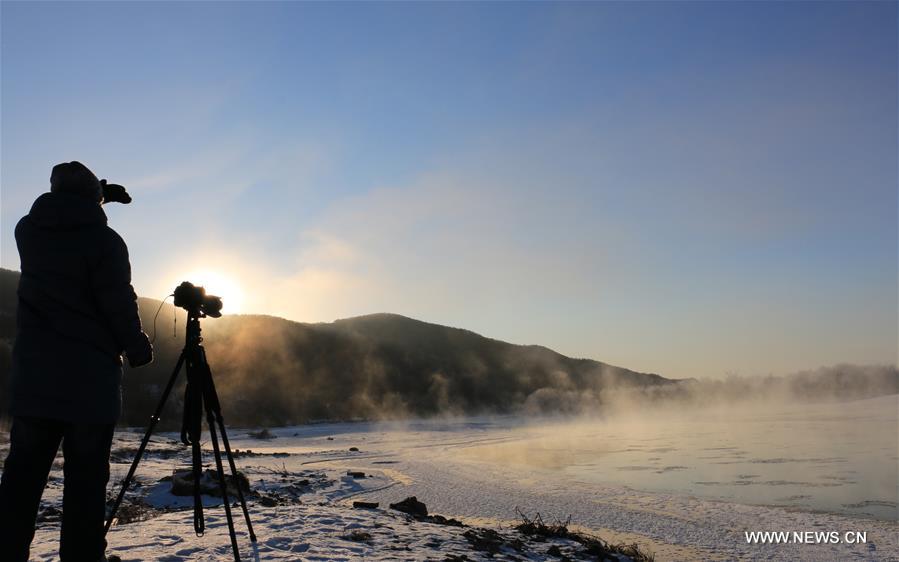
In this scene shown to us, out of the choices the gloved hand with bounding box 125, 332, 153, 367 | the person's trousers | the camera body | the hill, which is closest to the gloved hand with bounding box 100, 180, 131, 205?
the camera body

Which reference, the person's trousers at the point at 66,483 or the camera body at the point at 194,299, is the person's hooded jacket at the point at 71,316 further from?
the camera body at the point at 194,299

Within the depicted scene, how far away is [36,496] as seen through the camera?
3555 millimetres

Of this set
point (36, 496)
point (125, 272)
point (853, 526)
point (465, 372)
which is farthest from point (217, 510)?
point (465, 372)

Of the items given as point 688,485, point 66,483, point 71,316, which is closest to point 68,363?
point 71,316

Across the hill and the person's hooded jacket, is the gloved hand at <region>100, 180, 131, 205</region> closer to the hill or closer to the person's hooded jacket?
the person's hooded jacket

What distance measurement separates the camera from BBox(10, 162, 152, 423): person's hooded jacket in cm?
347

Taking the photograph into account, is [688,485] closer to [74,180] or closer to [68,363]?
[68,363]

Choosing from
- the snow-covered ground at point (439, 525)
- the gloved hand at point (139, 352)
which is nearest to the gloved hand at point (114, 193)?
the gloved hand at point (139, 352)

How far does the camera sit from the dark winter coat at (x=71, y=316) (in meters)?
3.47

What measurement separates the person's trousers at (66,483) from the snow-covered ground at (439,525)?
6.38ft

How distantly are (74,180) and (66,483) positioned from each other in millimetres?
1939

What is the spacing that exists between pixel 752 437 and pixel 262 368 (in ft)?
200

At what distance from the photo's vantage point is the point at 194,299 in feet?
15.8

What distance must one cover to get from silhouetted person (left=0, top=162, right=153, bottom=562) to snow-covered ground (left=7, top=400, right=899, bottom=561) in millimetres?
2077
